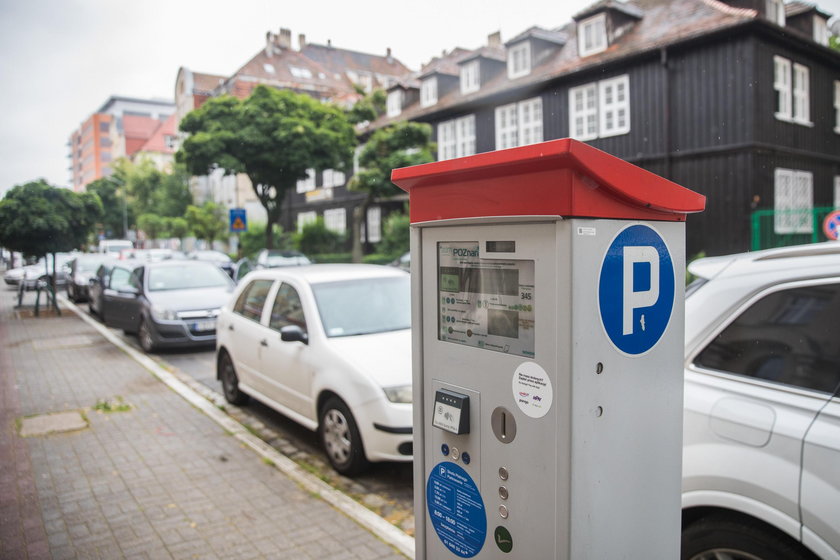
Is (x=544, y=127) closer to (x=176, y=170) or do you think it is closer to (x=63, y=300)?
(x=63, y=300)

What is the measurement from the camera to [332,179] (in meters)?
35.7

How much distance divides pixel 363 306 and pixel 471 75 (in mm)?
18327

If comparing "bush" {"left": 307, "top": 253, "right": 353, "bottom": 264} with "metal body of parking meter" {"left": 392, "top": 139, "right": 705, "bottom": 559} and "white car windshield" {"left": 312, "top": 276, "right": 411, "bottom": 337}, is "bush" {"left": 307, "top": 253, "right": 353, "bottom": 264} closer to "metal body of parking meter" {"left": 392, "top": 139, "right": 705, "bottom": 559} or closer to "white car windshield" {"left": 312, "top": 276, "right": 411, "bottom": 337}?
"white car windshield" {"left": 312, "top": 276, "right": 411, "bottom": 337}

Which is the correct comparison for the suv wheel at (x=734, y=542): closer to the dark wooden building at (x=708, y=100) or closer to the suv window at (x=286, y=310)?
the suv window at (x=286, y=310)

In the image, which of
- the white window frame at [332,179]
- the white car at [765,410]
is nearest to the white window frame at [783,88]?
the white car at [765,410]

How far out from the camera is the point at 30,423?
647cm

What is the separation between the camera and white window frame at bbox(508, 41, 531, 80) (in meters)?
21.1

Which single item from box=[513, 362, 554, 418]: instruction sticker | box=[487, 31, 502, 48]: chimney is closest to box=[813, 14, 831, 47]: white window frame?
box=[487, 31, 502, 48]: chimney

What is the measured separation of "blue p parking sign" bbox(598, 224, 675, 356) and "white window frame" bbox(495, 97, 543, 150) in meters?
17.6

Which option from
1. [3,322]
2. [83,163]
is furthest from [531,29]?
[83,163]

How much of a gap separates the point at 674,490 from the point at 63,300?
24.0 m

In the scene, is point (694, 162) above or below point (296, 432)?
above

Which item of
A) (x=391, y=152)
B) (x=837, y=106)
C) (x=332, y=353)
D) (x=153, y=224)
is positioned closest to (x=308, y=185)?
(x=391, y=152)

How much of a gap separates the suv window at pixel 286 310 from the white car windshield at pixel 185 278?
6.04 metres
